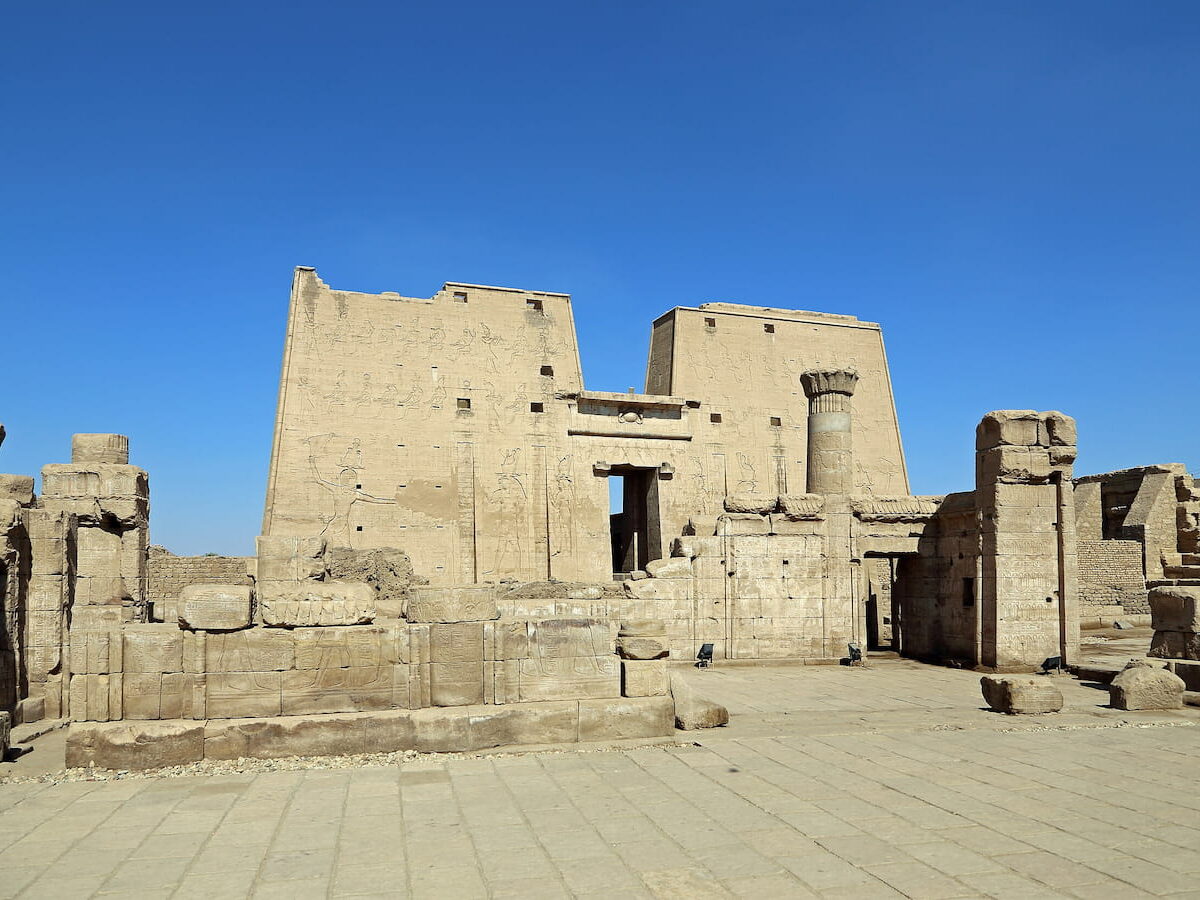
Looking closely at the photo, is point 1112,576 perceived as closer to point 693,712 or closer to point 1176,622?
point 1176,622

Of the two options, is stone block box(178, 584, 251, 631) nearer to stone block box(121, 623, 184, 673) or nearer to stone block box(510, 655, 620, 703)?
stone block box(121, 623, 184, 673)

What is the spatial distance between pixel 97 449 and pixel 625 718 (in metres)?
8.81

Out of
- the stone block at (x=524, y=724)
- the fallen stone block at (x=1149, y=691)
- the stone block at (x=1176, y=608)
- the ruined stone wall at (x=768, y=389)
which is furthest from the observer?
the ruined stone wall at (x=768, y=389)

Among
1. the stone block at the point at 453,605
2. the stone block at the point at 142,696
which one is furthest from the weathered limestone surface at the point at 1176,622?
the stone block at the point at 142,696

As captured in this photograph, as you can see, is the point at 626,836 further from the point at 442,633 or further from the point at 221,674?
the point at 221,674

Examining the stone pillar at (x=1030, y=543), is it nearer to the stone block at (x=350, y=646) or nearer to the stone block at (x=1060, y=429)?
the stone block at (x=1060, y=429)

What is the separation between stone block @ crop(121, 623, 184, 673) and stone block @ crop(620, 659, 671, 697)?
3.73 meters

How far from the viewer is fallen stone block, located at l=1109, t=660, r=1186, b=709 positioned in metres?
9.77

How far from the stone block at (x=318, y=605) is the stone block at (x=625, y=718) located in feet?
6.90

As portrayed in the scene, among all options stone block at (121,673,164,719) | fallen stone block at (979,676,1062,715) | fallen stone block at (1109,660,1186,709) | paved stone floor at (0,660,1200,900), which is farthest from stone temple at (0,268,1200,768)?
fallen stone block at (1109,660,1186,709)

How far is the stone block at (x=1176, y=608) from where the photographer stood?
1159 centimetres

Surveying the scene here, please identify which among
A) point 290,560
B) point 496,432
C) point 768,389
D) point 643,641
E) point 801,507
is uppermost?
point 768,389

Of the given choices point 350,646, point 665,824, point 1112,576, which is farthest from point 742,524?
point 1112,576

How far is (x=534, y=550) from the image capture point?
22.5 metres
